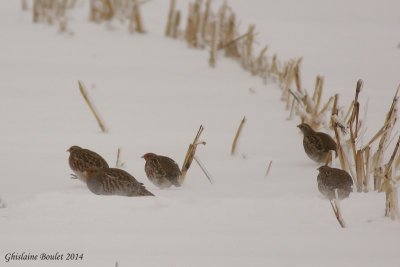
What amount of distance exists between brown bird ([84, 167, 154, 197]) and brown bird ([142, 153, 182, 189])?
290 millimetres

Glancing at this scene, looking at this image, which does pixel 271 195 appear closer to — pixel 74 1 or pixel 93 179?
pixel 93 179

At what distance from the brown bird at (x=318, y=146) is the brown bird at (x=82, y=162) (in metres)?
1.66

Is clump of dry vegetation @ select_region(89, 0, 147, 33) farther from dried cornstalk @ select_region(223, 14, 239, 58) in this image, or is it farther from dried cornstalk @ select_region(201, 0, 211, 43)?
dried cornstalk @ select_region(223, 14, 239, 58)

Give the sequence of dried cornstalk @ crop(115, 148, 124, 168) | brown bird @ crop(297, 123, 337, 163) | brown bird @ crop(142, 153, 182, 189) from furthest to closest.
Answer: brown bird @ crop(297, 123, 337, 163) < dried cornstalk @ crop(115, 148, 124, 168) < brown bird @ crop(142, 153, 182, 189)

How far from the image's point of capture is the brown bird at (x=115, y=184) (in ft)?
18.7

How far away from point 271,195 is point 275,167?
0.96 meters

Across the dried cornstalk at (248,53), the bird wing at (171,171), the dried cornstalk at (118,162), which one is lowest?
the dried cornstalk at (118,162)

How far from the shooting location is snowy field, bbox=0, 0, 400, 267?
4075 millimetres

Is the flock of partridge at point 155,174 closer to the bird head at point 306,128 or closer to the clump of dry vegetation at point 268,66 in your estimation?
the bird head at point 306,128

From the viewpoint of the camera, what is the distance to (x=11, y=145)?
718 centimetres

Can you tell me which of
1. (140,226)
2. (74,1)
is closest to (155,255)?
(140,226)

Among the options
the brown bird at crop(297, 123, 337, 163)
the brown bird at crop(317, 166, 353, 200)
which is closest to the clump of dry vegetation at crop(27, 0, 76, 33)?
the brown bird at crop(297, 123, 337, 163)

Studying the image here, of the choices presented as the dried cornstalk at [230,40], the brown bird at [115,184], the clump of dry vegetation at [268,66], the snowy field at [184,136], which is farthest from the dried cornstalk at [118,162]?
the dried cornstalk at [230,40]

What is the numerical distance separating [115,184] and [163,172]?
1.38 feet
